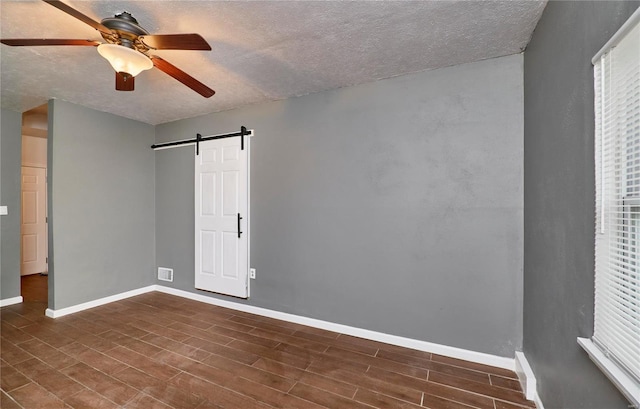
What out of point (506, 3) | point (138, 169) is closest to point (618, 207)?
point (506, 3)

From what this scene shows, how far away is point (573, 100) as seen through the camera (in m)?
1.24

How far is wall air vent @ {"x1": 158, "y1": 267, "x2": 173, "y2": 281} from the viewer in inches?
154

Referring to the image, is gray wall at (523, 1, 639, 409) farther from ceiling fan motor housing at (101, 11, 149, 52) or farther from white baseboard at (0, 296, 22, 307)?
white baseboard at (0, 296, 22, 307)

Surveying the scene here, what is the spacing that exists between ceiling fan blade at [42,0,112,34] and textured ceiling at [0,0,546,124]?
0.45ft

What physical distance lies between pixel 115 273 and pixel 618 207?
15.7 ft

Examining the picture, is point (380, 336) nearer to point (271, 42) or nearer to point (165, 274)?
point (271, 42)

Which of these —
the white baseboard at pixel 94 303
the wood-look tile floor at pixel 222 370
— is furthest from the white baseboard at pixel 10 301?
the white baseboard at pixel 94 303

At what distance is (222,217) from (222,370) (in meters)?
1.86

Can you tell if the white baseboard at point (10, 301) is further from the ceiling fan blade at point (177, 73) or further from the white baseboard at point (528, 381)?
the white baseboard at point (528, 381)

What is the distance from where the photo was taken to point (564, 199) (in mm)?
1338

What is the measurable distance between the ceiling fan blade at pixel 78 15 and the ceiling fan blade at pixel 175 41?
206mm

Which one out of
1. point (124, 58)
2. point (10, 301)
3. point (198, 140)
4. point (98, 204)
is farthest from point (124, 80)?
point (10, 301)

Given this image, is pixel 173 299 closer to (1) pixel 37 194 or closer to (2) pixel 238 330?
(2) pixel 238 330

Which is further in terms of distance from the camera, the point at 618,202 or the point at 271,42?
the point at 271,42
